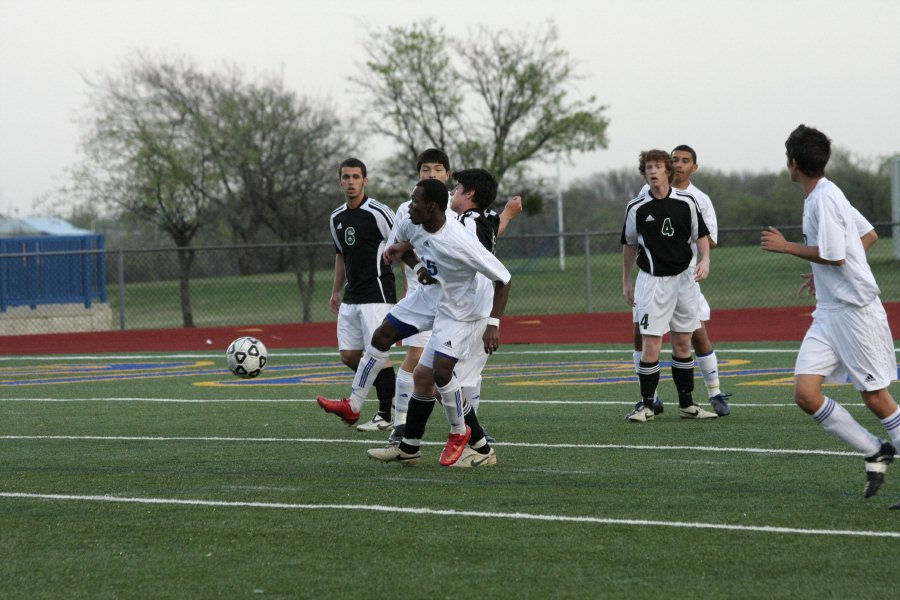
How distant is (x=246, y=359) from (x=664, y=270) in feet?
14.2

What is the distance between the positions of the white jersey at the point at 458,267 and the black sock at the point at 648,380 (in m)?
2.70

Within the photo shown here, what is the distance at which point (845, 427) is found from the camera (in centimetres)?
659

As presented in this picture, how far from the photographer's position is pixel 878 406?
6602mm

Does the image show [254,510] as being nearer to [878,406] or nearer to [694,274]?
[878,406]

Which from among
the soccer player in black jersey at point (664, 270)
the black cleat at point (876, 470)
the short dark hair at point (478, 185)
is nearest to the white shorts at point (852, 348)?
the black cleat at point (876, 470)

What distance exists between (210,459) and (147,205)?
28.1m

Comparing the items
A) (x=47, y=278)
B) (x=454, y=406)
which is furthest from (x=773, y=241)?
(x=47, y=278)

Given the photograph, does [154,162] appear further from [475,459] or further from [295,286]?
[475,459]

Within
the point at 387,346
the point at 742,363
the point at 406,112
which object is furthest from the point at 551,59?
the point at 387,346

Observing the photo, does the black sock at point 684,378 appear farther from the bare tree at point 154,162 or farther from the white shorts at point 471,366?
the bare tree at point 154,162

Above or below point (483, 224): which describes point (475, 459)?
below

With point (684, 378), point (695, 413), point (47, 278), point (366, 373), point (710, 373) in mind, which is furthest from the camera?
point (47, 278)

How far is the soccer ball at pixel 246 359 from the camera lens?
12266mm

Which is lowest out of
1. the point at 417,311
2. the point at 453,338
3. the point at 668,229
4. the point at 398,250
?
the point at 453,338
